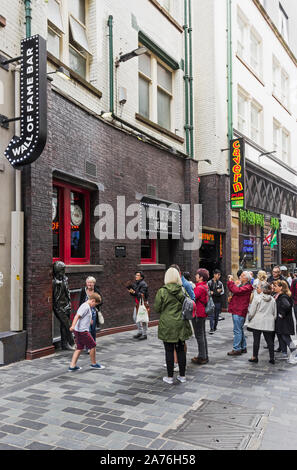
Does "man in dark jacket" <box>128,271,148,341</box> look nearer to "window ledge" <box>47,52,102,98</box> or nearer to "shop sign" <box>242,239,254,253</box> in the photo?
"window ledge" <box>47,52,102,98</box>

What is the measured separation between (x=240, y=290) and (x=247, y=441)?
406 cm

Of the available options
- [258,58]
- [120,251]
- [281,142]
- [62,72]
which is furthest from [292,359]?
[281,142]

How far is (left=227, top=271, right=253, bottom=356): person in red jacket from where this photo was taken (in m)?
8.05

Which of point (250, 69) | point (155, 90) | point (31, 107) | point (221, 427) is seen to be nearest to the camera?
point (221, 427)

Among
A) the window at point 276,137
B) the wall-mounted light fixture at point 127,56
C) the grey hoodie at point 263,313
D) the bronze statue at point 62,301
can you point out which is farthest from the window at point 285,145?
the bronze statue at point 62,301

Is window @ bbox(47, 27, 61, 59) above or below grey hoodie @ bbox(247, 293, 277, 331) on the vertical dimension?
above

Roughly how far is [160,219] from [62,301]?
5174 mm

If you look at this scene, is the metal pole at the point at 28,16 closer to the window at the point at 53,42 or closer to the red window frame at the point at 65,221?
the window at the point at 53,42

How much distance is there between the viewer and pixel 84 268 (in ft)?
30.6

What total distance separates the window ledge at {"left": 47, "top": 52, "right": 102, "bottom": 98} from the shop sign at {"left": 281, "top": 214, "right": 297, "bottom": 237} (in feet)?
48.2

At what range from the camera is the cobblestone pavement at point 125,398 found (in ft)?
13.8

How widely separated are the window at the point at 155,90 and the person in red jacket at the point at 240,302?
21.7ft

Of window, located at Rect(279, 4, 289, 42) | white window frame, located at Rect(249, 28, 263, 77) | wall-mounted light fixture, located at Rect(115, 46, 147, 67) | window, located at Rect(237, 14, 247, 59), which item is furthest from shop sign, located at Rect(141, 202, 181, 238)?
window, located at Rect(279, 4, 289, 42)

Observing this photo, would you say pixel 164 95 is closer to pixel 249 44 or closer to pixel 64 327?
pixel 249 44
